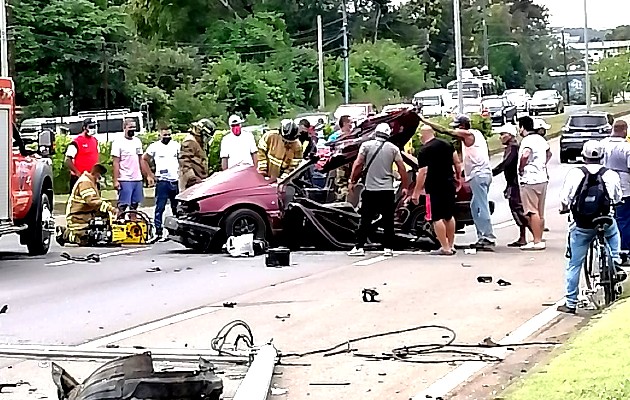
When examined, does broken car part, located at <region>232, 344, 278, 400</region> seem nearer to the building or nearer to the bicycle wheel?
the bicycle wheel

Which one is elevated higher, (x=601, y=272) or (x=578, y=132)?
(x=578, y=132)

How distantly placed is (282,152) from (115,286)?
208 inches

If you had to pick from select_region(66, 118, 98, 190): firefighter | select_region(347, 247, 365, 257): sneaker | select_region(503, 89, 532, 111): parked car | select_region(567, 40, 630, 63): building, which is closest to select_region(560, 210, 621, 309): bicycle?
select_region(347, 247, 365, 257): sneaker

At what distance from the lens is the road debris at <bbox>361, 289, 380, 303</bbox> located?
1165 cm

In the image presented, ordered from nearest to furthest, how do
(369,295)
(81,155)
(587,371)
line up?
(587,371)
(369,295)
(81,155)

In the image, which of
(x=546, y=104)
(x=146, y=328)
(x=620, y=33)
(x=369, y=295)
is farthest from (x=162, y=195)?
(x=620, y=33)

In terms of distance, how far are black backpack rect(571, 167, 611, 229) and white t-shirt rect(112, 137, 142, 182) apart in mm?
9626

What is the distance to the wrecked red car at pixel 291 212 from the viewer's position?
16.0 meters

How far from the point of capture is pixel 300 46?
75250 millimetres

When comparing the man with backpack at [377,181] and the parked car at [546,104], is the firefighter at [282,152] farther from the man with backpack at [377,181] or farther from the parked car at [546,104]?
the parked car at [546,104]

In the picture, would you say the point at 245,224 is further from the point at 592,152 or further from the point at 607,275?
the point at 607,275

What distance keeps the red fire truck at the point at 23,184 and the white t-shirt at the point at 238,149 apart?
9.17 feet

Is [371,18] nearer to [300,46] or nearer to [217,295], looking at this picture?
[300,46]

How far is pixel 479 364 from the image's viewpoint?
28.0ft
